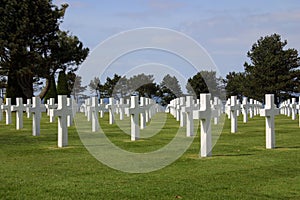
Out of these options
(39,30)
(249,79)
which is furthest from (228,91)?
(39,30)

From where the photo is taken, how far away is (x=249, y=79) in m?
64.8

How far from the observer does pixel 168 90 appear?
34.3 m

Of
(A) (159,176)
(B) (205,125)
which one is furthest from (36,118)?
(A) (159,176)

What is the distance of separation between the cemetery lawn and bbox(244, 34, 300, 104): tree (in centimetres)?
5057

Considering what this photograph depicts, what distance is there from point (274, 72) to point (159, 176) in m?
56.5

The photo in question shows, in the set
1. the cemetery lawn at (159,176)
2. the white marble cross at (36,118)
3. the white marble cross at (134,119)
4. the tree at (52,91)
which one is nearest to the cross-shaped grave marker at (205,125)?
the cemetery lawn at (159,176)

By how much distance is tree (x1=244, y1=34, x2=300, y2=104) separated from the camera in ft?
201

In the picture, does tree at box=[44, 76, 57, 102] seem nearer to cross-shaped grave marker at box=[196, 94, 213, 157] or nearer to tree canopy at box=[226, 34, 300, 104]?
tree canopy at box=[226, 34, 300, 104]

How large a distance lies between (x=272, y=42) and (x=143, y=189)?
6461 centimetres

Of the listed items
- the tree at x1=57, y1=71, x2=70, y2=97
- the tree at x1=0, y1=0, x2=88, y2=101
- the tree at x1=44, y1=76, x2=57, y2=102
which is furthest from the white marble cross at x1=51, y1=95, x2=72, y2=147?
the tree at x1=44, y1=76, x2=57, y2=102

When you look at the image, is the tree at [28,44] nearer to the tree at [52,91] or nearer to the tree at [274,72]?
the tree at [52,91]

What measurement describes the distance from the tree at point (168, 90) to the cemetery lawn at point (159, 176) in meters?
14.7

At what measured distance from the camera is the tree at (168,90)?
2789 centimetres

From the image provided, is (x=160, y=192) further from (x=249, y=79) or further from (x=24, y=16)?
(x=249, y=79)
